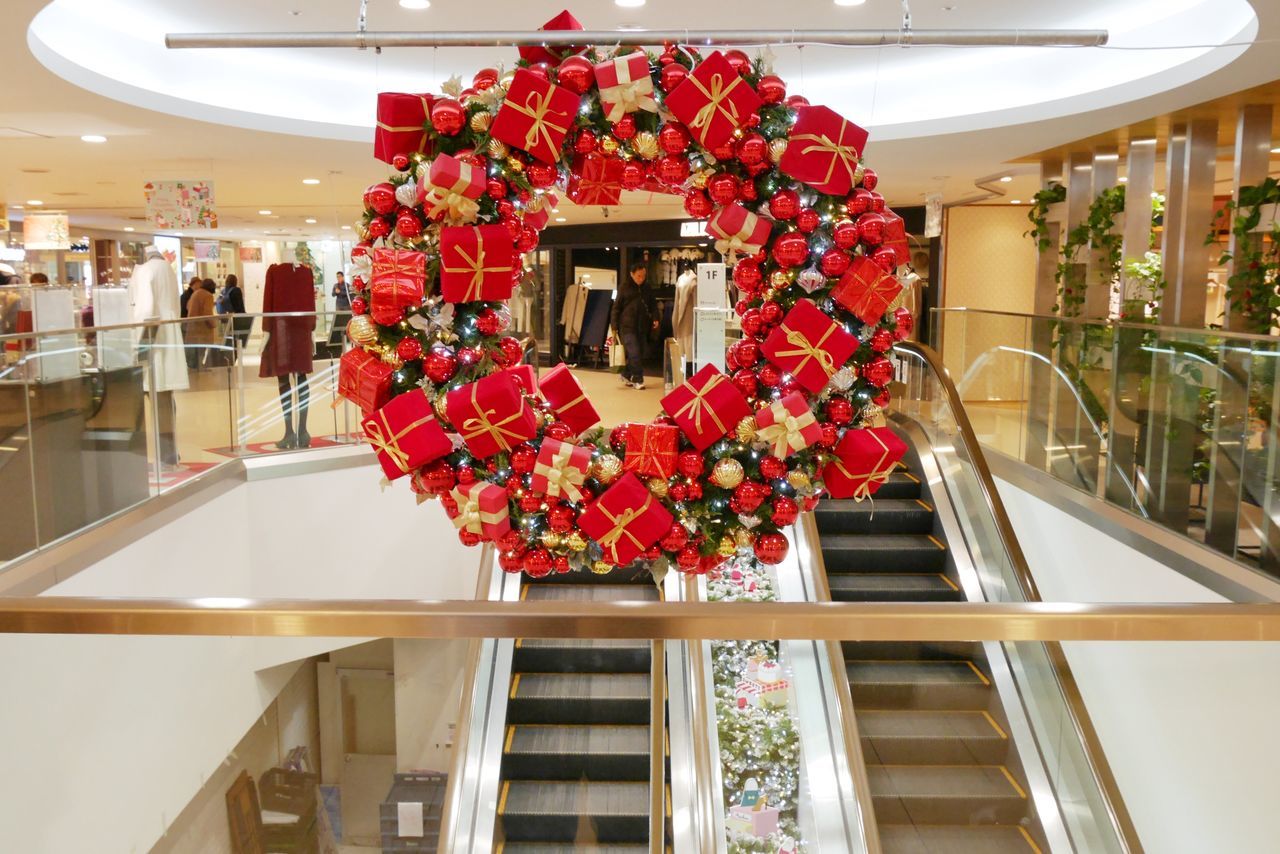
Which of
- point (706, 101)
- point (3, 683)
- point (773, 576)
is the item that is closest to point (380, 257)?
point (706, 101)

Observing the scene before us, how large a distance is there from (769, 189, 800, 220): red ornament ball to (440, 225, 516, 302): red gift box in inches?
29.9

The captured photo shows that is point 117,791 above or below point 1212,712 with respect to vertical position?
above

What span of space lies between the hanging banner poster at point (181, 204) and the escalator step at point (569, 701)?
5.48m

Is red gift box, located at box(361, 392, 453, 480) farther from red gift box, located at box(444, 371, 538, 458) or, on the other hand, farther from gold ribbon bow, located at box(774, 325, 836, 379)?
gold ribbon bow, located at box(774, 325, 836, 379)

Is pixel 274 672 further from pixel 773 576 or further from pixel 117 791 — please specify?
pixel 773 576

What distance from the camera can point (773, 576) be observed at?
7066 mm

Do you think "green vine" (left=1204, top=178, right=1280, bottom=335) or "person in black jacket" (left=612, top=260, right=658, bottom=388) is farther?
"person in black jacket" (left=612, top=260, right=658, bottom=388)

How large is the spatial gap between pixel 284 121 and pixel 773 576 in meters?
4.66

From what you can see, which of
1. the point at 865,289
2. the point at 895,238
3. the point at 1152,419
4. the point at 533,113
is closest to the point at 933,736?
the point at 865,289

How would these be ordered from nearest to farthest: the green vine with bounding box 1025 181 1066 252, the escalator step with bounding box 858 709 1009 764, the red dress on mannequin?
the escalator step with bounding box 858 709 1009 764, the red dress on mannequin, the green vine with bounding box 1025 181 1066 252

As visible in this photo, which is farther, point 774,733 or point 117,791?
point 774,733

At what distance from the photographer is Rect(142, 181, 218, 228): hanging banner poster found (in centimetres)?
935

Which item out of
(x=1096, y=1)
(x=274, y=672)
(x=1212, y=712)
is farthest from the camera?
(x=1096, y=1)

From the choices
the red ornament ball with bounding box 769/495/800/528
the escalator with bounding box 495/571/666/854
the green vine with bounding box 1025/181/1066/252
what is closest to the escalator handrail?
the red ornament ball with bounding box 769/495/800/528
